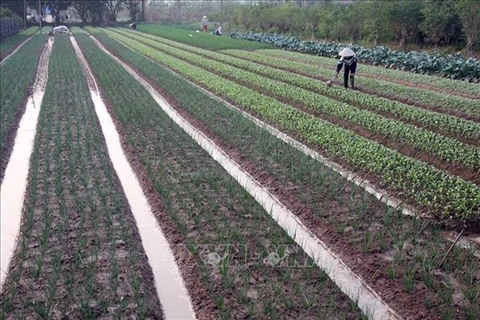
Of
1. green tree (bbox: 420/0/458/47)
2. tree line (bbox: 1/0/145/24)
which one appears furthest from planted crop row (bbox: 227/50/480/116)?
tree line (bbox: 1/0/145/24)

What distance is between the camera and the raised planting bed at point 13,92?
37.3 ft

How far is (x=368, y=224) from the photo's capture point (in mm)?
6766

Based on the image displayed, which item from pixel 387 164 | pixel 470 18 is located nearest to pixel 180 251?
pixel 387 164

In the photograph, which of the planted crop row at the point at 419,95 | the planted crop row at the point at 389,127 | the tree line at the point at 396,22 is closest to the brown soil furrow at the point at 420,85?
the planted crop row at the point at 419,95

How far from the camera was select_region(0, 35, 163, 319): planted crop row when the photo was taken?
510 cm

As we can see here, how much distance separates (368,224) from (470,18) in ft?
61.5

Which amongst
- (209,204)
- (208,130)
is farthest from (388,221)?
(208,130)

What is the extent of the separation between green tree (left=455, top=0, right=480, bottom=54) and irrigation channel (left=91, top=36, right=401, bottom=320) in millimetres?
16309

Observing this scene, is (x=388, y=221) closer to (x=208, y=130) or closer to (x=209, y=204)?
(x=209, y=204)

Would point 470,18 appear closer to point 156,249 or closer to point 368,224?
point 368,224

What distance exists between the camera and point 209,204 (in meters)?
7.47

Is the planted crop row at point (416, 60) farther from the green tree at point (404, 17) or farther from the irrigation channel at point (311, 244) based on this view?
the irrigation channel at point (311, 244)

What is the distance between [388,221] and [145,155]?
506cm

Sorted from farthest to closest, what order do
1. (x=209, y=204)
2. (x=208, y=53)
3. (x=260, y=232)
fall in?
(x=208, y=53) < (x=209, y=204) < (x=260, y=232)
